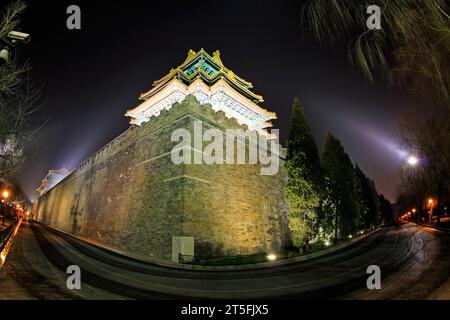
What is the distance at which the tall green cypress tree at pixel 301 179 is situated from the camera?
1642 cm

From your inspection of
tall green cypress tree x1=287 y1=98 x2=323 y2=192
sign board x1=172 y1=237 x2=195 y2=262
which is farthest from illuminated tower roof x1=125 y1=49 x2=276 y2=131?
sign board x1=172 y1=237 x2=195 y2=262

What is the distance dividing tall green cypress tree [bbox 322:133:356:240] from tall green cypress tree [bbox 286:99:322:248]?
1.13 meters

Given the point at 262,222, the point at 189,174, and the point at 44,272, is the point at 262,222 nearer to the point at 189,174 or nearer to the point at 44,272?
the point at 189,174

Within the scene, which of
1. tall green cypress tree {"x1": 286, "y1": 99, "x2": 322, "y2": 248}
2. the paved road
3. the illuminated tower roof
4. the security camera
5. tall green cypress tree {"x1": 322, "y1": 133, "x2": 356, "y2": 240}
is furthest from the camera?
the illuminated tower roof

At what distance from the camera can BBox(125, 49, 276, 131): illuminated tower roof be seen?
24.4m

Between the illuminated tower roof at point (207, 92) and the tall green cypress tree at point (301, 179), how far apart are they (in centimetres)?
748

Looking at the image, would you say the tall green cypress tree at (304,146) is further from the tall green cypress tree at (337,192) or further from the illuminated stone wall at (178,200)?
the illuminated stone wall at (178,200)

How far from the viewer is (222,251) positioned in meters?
13.2

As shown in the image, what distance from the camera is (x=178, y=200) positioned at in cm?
1266

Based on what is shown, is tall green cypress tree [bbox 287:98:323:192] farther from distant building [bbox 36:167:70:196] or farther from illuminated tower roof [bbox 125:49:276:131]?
distant building [bbox 36:167:70:196]

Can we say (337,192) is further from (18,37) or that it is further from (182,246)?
(18,37)

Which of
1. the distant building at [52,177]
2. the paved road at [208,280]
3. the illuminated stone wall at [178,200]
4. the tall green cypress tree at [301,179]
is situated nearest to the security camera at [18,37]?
the paved road at [208,280]

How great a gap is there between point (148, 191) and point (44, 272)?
7.19m

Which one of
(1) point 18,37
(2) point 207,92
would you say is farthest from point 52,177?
(1) point 18,37
